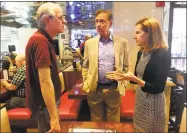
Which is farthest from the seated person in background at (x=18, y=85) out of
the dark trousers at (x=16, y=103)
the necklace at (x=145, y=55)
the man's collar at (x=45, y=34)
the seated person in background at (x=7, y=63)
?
the necklace at (x=145, y=55)

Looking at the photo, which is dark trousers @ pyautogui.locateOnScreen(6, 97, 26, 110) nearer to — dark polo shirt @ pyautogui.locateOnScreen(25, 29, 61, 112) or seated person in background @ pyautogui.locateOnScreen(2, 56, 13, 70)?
seated person in background @ pyautogui.locateOnScreen(2, 56, 13, 70)

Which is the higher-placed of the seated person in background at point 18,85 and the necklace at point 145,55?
the necklace at point 145,55

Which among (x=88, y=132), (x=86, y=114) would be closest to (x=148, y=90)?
(x=88, y=132)

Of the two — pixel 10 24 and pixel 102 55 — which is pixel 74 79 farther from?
pixel 10 24

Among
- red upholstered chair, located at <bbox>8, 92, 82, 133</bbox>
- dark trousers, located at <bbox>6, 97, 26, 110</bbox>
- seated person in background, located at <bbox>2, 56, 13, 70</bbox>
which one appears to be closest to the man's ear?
red upholstered chair, located at <bbox>8, 92, 82, 133</bbox>

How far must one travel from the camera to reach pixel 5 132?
3.69ft

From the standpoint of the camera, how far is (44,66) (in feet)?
3.29

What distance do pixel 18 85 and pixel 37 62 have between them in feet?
3.32

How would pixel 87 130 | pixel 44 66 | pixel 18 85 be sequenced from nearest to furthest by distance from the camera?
pixel 44 66 < pixel 87 130 < pixel 18 85

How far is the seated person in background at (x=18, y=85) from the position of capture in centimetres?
187

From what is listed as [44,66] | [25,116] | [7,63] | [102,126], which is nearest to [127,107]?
[102,126]

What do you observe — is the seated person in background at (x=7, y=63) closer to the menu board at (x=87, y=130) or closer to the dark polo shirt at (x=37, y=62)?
the dark polo shirt at (x=37, y=62)

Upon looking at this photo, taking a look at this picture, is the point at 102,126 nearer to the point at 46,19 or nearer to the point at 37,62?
the point at 37,62

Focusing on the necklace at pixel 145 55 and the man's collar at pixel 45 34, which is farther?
the necklace at pixel 145 55
